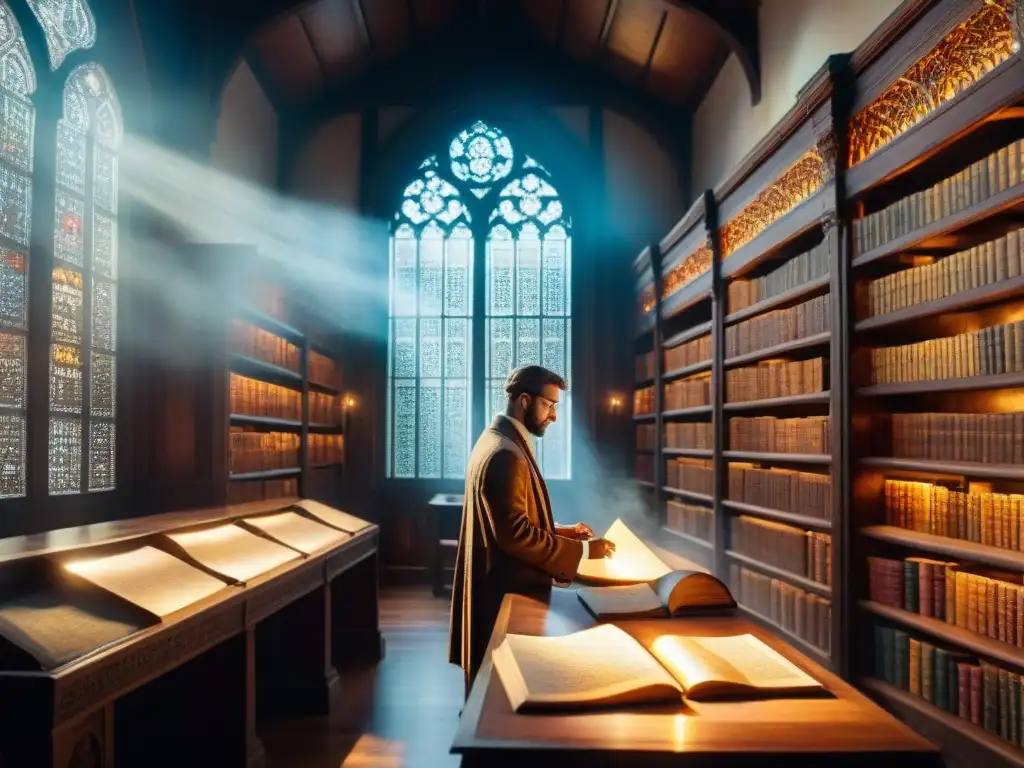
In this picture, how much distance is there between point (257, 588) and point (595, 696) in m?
2.11

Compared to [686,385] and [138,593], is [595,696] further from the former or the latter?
[686,385]

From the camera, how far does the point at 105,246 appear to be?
600 cm

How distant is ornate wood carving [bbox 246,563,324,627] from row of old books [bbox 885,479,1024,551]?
106 inches

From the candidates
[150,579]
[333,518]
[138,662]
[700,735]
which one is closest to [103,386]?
[333,518]

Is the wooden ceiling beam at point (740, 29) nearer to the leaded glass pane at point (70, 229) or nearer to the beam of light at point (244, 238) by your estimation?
the beam of light at point (244, 238)

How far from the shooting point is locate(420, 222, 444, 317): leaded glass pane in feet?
31.4

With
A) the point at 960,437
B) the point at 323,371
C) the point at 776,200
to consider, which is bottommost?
the point at 960,437

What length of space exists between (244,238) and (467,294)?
239 centimetres

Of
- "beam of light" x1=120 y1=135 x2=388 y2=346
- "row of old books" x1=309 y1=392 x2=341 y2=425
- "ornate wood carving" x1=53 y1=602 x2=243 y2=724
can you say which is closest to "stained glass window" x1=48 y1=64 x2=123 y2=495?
"beam of light" x1=120 y1=135 x2=388 y2=346

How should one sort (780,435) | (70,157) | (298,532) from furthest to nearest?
(70,157) → (780,435) → (298,532)

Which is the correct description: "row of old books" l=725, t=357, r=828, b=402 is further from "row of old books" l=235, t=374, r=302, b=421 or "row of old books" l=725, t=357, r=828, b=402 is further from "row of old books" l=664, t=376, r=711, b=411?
"row of old books" l=235, t=374, r=302, b=421

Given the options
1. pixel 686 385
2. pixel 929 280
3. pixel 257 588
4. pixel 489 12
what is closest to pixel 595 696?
pixel 257 588

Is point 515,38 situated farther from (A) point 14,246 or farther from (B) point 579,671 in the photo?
→ (B) point 579,671

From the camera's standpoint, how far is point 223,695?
3.46m
